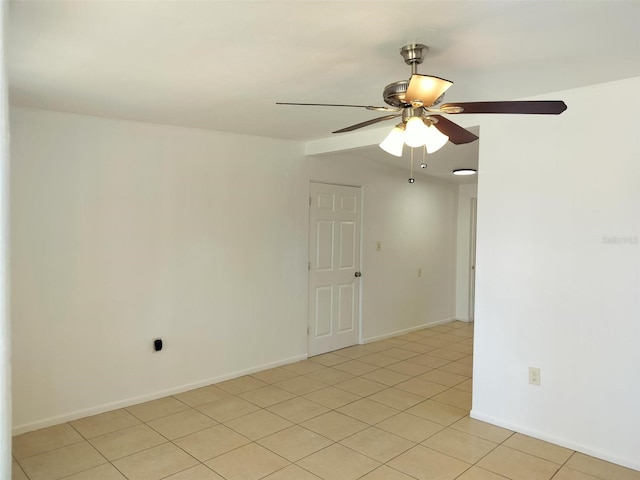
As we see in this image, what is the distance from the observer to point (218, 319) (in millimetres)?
4133

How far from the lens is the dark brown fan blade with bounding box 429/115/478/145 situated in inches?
82.7

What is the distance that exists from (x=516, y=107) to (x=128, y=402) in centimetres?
348

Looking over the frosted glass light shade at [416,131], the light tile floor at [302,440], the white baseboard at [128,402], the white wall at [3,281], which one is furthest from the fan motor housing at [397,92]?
the white baseboard at [128,402]

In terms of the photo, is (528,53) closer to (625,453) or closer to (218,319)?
(625,453)

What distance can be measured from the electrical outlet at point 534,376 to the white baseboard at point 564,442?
0.34 m

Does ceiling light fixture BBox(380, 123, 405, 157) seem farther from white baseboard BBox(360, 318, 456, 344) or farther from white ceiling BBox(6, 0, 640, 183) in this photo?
white baseboard BBox(360, 318, 456, 344)

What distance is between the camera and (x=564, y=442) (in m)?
2.94

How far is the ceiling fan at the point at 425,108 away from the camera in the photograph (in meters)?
1.80

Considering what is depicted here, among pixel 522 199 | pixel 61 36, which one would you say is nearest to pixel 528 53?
pixel 522 199

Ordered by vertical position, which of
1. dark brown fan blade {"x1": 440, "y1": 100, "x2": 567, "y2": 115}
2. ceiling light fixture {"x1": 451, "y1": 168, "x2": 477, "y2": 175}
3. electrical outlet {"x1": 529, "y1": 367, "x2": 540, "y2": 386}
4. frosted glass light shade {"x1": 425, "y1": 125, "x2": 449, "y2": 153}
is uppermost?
ceiling light fixture {"x1": 451, "y1": 168, "x2": 477, "y2": 175}

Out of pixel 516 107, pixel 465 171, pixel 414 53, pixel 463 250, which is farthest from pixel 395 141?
pixel 463 250

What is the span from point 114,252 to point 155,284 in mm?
427

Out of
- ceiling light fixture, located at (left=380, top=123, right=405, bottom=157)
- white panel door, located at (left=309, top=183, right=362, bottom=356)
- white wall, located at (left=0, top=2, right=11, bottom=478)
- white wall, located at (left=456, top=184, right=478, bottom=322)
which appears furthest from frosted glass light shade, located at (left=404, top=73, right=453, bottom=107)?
white wall, located at (left=456, top=184, right=478, bottom=322)

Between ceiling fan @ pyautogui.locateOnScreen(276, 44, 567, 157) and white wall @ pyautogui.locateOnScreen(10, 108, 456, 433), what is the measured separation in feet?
7.26
